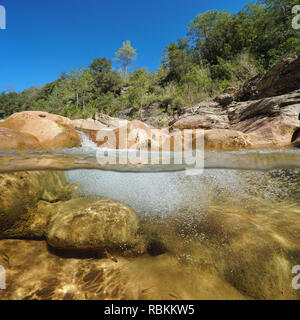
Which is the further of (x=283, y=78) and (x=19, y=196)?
(x=283, y=78)

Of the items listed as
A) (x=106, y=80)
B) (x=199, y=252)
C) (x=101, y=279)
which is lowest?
(x=101, y=279)

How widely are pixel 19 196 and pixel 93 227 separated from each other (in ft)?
4.56

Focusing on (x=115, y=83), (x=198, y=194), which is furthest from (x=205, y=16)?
(x=198, y=194)

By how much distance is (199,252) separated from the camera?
1.97 m

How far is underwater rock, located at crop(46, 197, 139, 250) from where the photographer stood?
213cm

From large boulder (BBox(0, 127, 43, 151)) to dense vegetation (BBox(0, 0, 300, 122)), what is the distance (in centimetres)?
1315

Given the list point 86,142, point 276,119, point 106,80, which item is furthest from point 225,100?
point 106,80

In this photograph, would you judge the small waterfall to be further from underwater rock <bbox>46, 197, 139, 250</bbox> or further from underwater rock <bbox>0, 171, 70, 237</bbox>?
underwater rock <bbox>46, 197, 139, 250</bbox>

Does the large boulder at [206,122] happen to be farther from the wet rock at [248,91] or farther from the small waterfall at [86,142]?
the small waterfall at [86,142]

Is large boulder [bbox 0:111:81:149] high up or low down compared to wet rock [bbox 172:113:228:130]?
down

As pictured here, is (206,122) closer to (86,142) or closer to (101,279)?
(86,142)

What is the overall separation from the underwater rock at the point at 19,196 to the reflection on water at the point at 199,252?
246 millimetres

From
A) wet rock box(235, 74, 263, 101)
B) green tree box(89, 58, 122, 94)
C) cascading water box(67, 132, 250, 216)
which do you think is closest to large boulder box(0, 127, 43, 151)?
cascading water box(67, 132, 250, 216)

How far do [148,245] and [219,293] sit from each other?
1.04 metres
